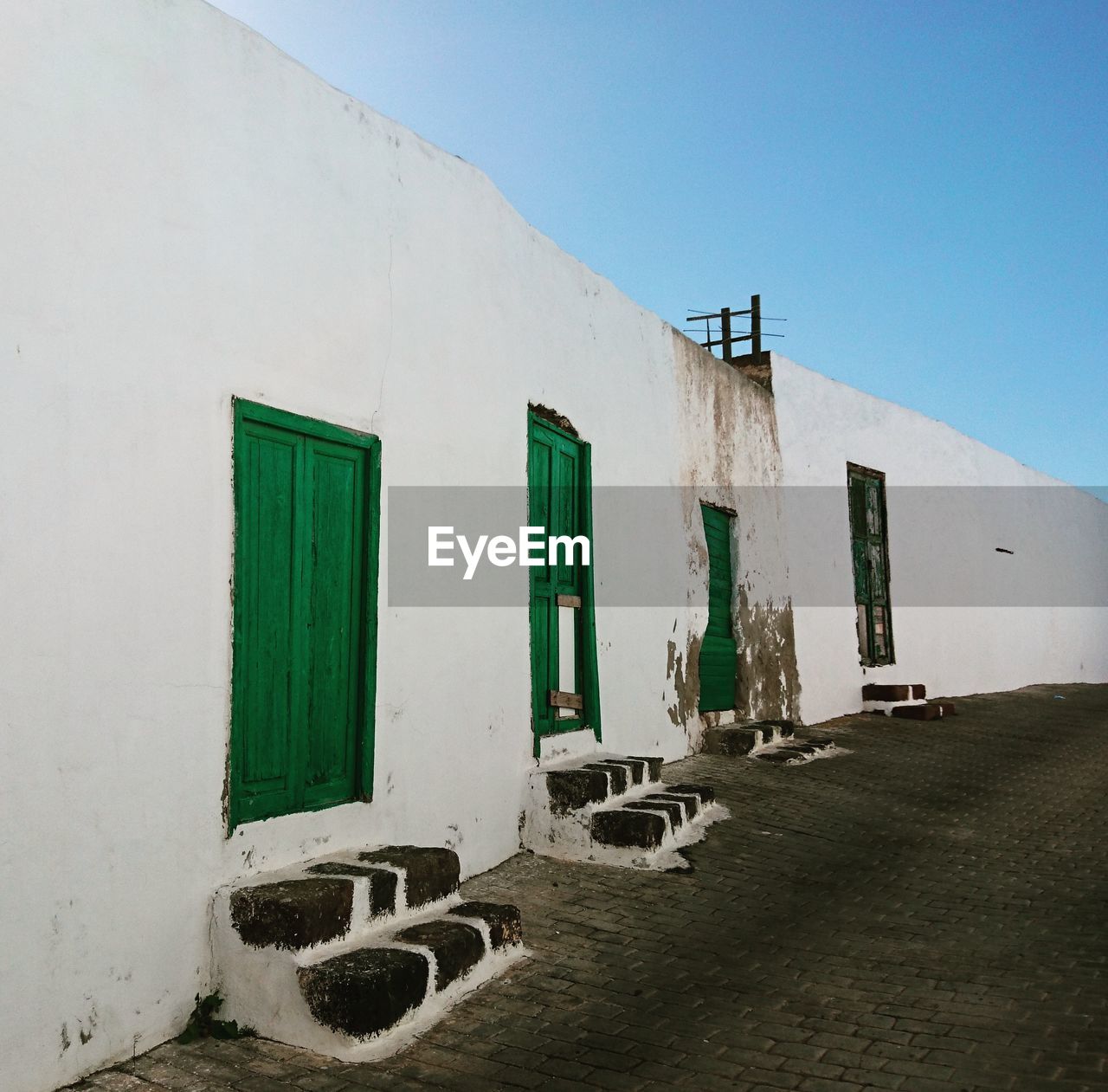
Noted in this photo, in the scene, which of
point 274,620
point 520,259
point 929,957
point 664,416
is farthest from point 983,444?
point 274,620

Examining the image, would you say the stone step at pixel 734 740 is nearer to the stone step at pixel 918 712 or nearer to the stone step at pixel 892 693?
the stone step at pixel 918 712

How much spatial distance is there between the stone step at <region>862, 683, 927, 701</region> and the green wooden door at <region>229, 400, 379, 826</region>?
8.34 m

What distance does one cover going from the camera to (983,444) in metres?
15.4

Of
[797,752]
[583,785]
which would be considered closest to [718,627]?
[797,752]

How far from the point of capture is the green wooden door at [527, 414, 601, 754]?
6051 mm

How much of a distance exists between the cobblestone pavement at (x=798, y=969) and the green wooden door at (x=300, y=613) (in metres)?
0.96

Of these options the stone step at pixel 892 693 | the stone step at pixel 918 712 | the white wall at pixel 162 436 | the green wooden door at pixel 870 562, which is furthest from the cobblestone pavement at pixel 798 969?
the green wooden door at pixel 870 562

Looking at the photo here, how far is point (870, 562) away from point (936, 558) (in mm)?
1806

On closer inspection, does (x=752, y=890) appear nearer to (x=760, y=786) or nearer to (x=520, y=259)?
(x=760, y=786)

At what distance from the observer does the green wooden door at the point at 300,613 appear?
3.76 metres

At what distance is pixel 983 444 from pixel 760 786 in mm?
10009

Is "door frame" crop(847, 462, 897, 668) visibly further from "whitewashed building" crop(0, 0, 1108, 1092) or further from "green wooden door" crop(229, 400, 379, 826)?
"green wooden door" crop(229, 400, 379, 826)

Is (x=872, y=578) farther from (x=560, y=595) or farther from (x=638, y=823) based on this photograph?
(x=638, y=823)

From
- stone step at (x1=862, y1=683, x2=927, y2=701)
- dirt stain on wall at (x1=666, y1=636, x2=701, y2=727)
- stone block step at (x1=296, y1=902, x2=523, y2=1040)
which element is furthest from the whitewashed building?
stone step at (x1=862, y1=683, x2=927, y2=701)
